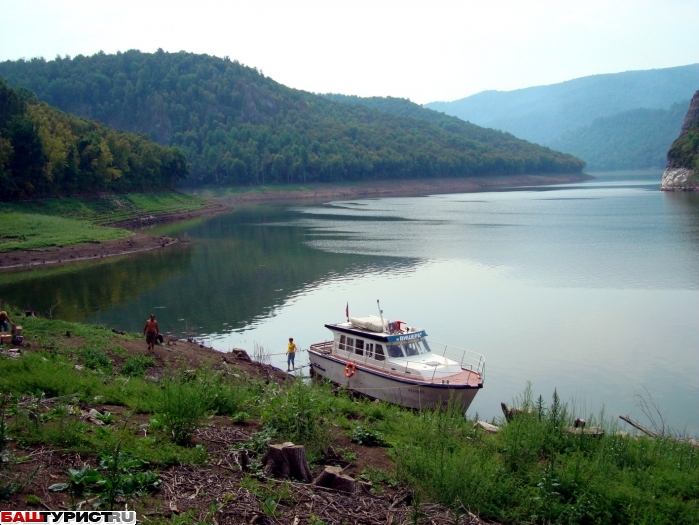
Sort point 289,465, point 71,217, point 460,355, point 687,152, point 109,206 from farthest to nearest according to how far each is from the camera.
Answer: point 687,152
point 109,206
point 71,217
point 460,355
point 289,465

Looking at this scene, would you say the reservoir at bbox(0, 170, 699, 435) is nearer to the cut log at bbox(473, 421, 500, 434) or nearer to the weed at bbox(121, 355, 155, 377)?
the cut log at bbox(473, 421, 500, 434)

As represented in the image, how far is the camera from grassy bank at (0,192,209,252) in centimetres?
5403

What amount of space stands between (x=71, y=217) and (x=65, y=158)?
926cm

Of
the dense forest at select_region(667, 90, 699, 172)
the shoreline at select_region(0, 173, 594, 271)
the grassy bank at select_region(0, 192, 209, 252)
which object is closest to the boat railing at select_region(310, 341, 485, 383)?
the shoreline at select_region(0, 173, 594, 271)

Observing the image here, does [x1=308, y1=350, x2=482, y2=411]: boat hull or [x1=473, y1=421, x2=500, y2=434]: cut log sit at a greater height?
[x1=473, y1=421, x2=500, y2=434]: cut log

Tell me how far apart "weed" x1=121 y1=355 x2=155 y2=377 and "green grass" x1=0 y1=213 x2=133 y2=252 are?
1470 inches

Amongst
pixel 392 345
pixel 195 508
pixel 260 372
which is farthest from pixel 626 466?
pixel 260 372

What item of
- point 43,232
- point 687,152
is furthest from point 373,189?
point 43,232

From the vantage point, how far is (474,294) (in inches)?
1526

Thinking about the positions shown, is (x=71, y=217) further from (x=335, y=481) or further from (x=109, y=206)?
(x=335, y=481)

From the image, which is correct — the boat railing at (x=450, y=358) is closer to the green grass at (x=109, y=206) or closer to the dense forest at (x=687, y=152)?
the green grass at (x=109, y=206)

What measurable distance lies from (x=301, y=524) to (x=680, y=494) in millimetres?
5753

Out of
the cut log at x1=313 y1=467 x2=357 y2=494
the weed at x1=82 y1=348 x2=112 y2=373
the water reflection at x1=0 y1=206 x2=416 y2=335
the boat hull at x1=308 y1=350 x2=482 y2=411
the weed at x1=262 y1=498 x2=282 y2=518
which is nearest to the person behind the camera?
the weed at x1=262 y1=498 x2=282 y2=518

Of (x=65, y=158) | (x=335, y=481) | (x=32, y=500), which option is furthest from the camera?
(x=65, y=158)
